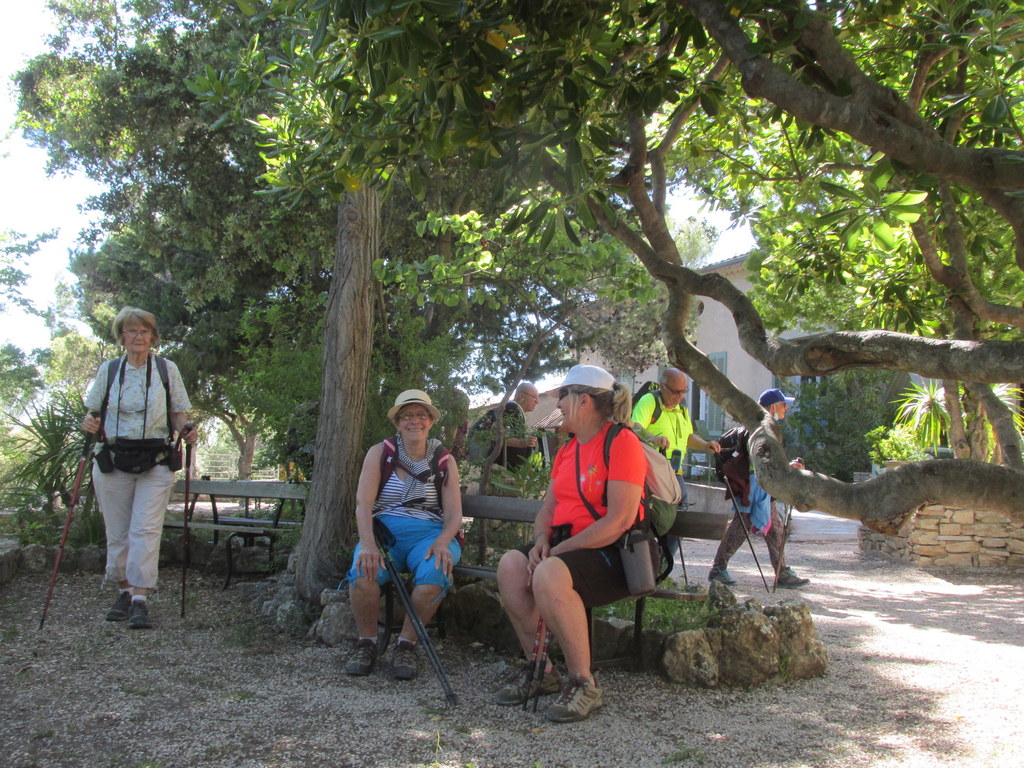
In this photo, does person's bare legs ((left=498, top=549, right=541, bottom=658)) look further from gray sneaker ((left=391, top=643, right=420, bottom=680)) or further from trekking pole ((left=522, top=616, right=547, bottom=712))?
gray sneaker ((left=391, top=643, right=420, bottom=680))

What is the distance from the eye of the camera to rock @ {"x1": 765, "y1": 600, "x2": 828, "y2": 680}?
4.55 meters

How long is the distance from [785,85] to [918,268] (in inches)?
138

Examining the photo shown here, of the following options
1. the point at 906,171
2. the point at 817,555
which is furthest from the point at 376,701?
the point at 817,555

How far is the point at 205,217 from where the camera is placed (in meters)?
12.2

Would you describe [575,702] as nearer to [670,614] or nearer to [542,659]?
[542,659]

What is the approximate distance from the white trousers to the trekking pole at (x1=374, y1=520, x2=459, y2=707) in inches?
63.3

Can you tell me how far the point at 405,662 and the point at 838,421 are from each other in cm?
1455

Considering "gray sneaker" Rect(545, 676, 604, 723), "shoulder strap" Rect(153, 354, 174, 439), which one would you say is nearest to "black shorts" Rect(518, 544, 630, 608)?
"gray sneaker" Rect(545, 676, 604, 723)

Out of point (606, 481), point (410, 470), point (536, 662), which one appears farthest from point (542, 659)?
point (410, 470)

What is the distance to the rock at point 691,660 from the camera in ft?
14.4

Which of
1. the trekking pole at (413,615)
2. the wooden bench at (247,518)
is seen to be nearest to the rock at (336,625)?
the trekking pole at (413,615)

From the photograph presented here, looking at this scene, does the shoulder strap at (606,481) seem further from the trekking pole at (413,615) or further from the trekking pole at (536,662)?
the trekking pole at (413,615)

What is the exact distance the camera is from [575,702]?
393cm

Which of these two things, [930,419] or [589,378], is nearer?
[589,378]
